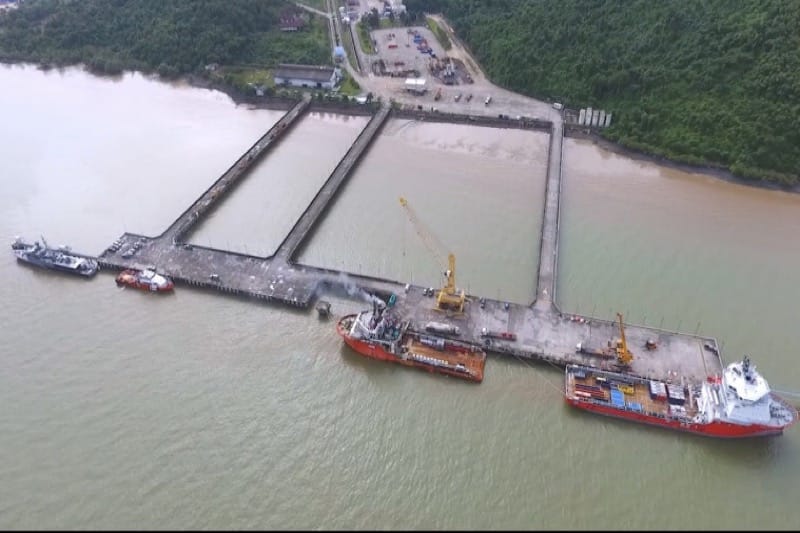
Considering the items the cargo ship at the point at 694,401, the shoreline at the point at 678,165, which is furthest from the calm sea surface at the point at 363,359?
the shoreline at the point at 678,165

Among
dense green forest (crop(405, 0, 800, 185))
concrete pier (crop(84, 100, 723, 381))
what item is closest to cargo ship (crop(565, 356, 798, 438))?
concrete pier (crop(84, 100, 723, 381))

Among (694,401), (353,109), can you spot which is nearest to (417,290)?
(694,401)

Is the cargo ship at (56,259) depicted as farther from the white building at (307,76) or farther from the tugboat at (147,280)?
the white building at (307,76)

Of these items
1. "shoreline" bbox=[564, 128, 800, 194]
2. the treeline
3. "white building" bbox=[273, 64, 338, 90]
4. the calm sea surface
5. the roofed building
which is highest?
the roofed building

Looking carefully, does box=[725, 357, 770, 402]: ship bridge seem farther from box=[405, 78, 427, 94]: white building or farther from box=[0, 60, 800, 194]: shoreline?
box=[405, 78, 427, 94]: white building

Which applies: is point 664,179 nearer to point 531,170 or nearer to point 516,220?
point 531,170

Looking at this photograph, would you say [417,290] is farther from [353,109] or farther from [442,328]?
[353,109]
